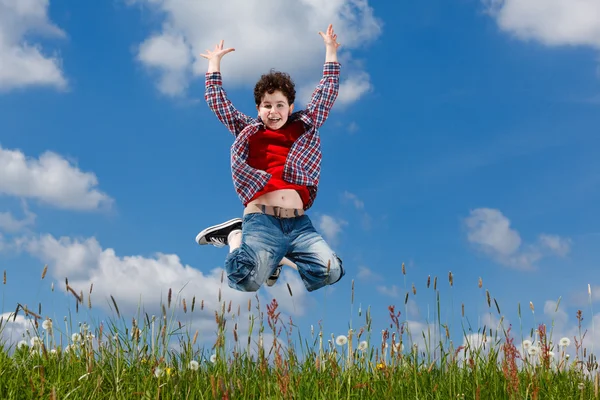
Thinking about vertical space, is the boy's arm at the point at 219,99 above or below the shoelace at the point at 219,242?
above

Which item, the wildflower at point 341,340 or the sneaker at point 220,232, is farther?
the sneaker at point 220,232

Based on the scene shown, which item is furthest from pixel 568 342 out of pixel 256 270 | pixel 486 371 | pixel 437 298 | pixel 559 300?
pixel 256 270

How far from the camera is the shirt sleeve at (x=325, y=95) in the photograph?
25.6ft

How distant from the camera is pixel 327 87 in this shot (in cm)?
785

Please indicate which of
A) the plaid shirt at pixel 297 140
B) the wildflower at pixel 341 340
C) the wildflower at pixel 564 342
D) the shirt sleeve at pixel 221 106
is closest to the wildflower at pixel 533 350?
the wildflower at pixel 564 342

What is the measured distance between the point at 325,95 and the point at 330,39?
0.70 metres

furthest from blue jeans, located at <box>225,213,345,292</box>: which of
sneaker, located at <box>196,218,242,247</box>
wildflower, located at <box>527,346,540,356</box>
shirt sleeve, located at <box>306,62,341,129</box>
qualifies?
wildflower, located at <box>527,346,540,356</box>

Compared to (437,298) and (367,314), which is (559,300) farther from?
(367,314)

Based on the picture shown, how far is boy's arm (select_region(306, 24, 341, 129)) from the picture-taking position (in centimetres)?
780

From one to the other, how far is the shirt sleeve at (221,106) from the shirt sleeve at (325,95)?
77 centimetres

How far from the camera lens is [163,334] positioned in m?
4.78

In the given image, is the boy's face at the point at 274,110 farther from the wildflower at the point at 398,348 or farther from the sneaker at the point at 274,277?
Result: the wildflower at the point at 398,348

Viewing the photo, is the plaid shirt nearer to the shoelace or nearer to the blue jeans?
the blue jeans

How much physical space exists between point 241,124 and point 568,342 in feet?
14.2
